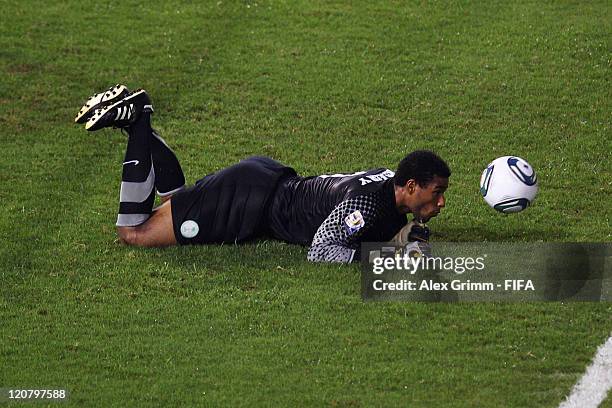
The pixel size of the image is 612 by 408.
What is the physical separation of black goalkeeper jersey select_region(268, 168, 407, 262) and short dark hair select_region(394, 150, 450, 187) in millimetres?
170

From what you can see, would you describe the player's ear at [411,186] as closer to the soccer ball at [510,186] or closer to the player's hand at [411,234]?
the player's hand at [411,234]

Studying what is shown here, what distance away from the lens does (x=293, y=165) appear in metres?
12.9

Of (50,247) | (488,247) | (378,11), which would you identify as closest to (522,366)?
(488,247)

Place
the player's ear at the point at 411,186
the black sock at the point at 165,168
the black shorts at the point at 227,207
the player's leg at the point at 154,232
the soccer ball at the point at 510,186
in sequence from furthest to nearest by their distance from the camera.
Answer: the black sock at the point at 165,168 < the player's leg at the point at 154,232 < the black shorts at the point at 227,207 < the soccer ball at the point at 510,186 < the player's ear at the point at 411,186

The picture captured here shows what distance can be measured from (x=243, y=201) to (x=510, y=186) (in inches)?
88.1

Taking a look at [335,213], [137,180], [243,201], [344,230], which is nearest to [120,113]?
[137,180]

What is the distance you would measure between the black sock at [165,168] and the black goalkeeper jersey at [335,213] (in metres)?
1.03

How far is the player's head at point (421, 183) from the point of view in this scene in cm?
1017

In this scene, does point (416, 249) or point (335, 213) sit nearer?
point (416, 249)

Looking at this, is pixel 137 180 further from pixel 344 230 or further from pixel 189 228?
pixel 344 230

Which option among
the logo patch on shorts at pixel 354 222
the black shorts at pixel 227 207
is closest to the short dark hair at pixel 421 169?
the logo patch on shorts at pixel 354 222

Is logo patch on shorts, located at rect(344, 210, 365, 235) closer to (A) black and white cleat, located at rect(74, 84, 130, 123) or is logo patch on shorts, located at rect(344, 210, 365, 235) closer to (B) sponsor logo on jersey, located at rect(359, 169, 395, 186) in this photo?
(B) sponsor logo on jersey, located at rect(359, 169, 395, 186)

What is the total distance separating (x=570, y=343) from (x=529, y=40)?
7643 mm

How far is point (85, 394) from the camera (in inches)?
328
